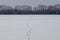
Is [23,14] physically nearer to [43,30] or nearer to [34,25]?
[34,25]

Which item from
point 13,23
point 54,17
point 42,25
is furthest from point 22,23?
point 54,17

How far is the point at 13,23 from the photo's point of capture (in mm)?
978

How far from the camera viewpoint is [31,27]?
0.98 metres

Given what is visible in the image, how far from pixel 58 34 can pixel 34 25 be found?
0.28m

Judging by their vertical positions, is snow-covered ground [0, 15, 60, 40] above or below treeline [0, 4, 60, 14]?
below

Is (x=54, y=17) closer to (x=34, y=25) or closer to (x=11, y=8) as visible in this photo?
(x=34, y=25)

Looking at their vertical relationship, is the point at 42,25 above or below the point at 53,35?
above

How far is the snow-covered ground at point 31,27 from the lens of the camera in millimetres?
962

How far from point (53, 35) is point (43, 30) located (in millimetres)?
123

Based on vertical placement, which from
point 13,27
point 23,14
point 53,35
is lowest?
point 53,35

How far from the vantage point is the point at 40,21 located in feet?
3.20

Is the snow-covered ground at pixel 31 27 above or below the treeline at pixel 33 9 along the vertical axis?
below

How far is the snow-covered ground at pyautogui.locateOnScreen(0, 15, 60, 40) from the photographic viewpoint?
3.16ft

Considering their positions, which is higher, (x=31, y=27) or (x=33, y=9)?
(x=33, y=9)
